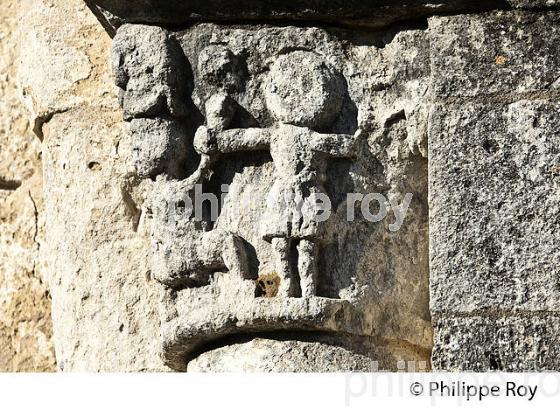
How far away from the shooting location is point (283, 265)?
4.07m

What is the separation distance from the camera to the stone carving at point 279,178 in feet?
13.4

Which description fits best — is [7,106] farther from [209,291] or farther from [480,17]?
[480,17]

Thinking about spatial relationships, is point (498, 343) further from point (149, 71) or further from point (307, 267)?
point (149, 71)

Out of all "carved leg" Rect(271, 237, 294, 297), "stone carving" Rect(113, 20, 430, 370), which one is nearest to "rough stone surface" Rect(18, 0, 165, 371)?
"stone carving" Rect(113, 20, 430, 370)

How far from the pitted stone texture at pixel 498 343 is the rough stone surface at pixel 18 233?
118 centimetres

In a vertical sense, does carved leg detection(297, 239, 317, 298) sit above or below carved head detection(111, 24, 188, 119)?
below

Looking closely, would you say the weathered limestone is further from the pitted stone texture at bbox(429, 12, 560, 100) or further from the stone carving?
the stone carving

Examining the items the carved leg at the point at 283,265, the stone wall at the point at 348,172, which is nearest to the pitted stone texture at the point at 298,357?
the stone wall at the point at 348,172

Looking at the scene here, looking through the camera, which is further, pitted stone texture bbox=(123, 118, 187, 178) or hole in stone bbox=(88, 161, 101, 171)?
hole in stone bbox=(88, 161, 101, 171)

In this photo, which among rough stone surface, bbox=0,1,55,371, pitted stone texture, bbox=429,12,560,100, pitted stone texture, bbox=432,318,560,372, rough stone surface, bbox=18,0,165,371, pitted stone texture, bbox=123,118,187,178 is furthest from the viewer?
rough stone surface, bbox=0,1,55,371

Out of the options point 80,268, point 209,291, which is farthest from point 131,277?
point 209,291

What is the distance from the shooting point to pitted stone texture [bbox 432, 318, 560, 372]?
3943 millimetres

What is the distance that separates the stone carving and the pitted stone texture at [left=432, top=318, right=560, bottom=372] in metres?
0.18

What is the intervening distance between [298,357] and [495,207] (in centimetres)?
48
